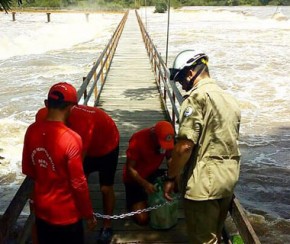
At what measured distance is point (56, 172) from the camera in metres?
2.85

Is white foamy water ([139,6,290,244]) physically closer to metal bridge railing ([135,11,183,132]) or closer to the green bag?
metal bridge railing ([135,11,183,132])

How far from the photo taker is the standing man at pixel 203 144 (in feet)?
9.04

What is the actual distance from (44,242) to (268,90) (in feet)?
57.1

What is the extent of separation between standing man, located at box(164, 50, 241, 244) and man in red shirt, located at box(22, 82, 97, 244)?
658 millimetres

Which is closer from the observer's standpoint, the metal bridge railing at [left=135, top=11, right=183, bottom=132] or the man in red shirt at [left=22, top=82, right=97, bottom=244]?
the man in red shirt at [left=22, top=82, right=97, bottom=244]

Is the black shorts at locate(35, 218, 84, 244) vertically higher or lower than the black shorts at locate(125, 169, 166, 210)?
higher

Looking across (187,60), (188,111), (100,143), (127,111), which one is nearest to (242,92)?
(127,111)

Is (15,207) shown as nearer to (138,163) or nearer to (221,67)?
(138,163)

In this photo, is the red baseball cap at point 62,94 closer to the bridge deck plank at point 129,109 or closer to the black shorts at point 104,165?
the black shorts at point 104,165

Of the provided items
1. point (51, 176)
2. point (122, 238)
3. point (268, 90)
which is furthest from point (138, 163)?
point (268, 90)

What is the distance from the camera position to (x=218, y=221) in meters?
3.17

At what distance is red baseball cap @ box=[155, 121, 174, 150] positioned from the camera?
12.6 feet

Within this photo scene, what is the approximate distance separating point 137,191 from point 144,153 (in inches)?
19.2

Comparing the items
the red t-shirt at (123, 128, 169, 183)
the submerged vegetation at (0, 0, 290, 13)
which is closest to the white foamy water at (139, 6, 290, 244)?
the red t-shirt at (123, 128, 169, 183)
